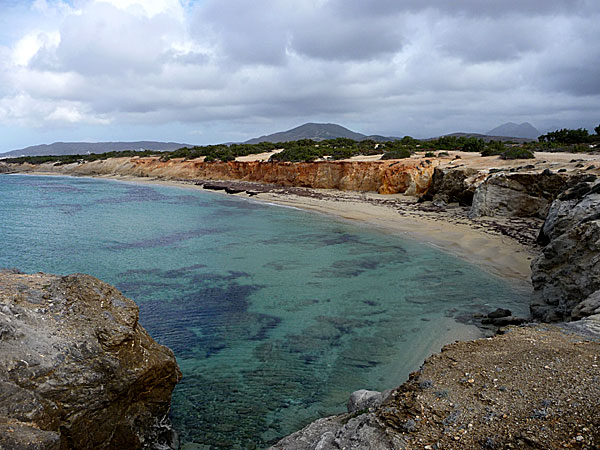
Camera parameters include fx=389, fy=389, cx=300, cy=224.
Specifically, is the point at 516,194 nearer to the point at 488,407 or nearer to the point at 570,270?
the point at 570,270

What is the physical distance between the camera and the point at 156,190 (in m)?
43.1

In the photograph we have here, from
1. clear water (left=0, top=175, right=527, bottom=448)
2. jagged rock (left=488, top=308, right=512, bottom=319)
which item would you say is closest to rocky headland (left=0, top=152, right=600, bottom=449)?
jagged rock (left=488, top=308, right=512, bottom=319)

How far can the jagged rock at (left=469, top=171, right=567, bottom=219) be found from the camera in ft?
64.3

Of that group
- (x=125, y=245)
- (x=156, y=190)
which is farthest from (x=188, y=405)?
(x=156, y=190)

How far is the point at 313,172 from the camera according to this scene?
3788 centimetres

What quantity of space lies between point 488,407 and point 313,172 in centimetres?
3450

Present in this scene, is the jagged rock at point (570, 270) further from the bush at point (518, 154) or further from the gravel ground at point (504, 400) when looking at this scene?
the bush at point (518, 154)

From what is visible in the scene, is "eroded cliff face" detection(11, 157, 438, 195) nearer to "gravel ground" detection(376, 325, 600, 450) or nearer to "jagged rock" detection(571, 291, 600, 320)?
"jagged rock" detection(571, 291, 600, 320)

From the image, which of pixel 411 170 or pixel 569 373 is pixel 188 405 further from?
pixel 411 170

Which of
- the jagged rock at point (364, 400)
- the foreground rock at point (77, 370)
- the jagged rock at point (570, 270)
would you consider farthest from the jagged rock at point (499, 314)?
the foreground rock at point (77, 370)

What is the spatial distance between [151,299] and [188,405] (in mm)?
Result: 5472

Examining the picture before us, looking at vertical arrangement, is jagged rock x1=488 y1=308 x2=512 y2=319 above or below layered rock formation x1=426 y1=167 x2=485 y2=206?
below

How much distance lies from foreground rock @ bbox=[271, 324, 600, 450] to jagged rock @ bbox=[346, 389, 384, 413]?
0.26m

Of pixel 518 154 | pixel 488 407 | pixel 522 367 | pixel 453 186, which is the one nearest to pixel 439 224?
pixel 453 186
